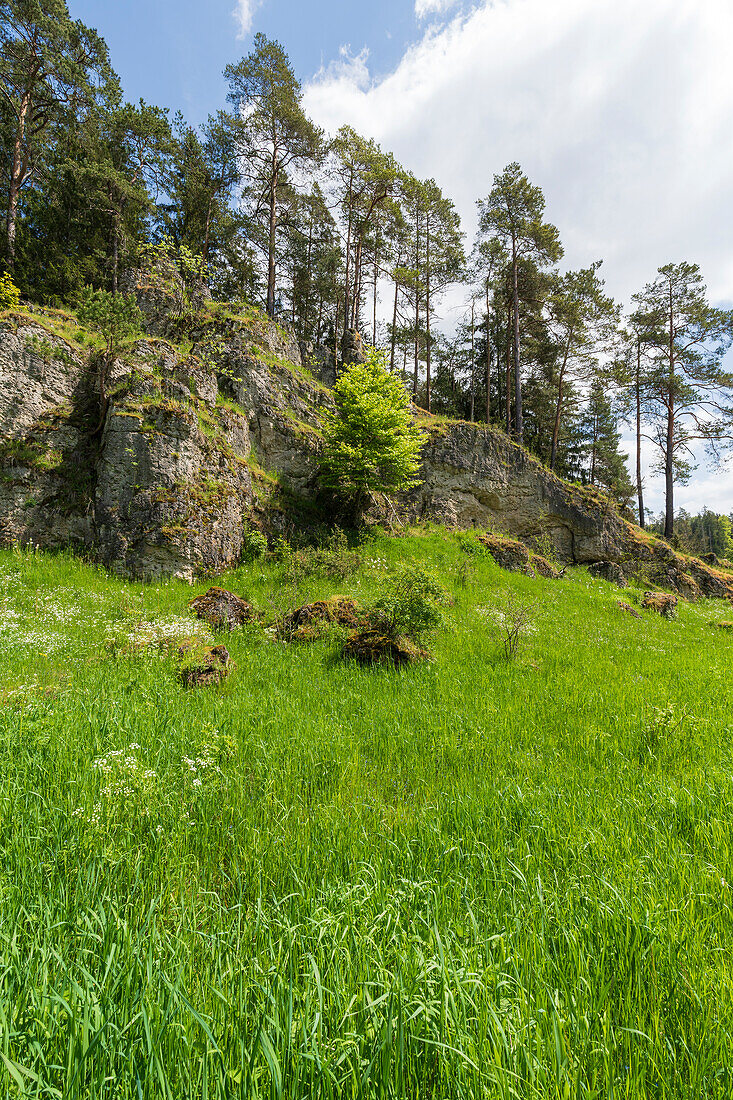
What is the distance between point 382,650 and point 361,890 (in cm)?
534

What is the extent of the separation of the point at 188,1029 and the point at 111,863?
4.53ft

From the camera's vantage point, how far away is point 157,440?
501 inches

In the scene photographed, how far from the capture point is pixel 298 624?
920 cm

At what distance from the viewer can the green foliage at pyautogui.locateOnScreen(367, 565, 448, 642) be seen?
8.30 meters

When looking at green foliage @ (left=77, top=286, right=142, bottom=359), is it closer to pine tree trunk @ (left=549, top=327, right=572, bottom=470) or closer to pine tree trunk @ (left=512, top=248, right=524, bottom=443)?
pine tree trunk @ (left=512, top=248, right=524, bottom=443)

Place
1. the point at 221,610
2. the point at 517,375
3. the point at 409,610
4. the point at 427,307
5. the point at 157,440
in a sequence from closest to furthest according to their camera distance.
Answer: the point at 409,610
the point at 221,610
the point at 157,440
the point at 517,375
the point at 427,307

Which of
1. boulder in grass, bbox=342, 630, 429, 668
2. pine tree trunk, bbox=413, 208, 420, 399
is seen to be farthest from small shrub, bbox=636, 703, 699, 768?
pine tree trunk, bbox=413, 208, 420, 399

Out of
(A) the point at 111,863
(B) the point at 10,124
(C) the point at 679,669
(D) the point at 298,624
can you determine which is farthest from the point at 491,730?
(B) the point at 10,124

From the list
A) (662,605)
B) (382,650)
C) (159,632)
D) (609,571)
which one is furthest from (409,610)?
(609,571)

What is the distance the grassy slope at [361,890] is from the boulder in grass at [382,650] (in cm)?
136

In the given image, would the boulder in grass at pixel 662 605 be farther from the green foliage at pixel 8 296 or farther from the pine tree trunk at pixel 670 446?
the green foliage at pixel 8 296

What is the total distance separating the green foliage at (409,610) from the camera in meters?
8.30

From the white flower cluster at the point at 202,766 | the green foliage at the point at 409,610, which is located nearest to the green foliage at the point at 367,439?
the green foliage at the point at 409,610

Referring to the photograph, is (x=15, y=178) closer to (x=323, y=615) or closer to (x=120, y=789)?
(x=323, y=615)
